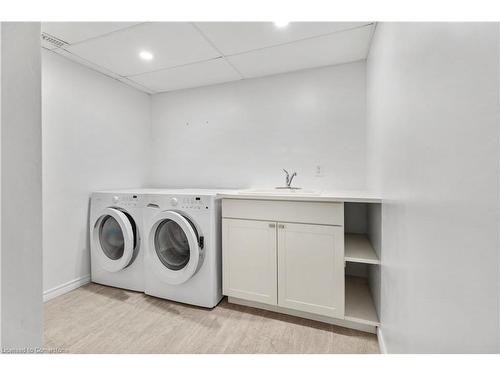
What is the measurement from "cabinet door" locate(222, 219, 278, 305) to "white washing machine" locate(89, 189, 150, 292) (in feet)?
2.79

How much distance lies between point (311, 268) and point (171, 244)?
123cm

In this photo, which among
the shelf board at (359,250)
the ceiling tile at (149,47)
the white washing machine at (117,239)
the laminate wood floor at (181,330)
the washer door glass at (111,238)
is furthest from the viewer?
the washer door glass at (111,238)

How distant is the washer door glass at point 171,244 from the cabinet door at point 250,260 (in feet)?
1.27

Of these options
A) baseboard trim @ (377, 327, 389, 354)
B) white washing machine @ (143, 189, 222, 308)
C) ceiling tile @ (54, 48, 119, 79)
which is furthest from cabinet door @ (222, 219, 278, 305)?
ceiling tile @ (54, 48, 119, 79)

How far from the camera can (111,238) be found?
222 cm

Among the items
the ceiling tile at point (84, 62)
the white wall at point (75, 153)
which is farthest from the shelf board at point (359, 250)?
the ceiling tile at point (84, 62)

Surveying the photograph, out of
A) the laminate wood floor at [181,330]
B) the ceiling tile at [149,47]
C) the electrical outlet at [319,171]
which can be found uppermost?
the ceiling tile at [149,47]

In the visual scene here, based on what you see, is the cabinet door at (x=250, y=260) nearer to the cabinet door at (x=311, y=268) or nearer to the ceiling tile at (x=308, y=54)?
the cabinet door at (x=311, y=268)

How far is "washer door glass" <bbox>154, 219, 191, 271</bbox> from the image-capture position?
6.42 feet

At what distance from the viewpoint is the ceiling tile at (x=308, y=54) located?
5.81 feet

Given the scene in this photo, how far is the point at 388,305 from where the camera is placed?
1232 mm

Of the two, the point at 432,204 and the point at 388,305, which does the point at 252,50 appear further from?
the point at 388,305

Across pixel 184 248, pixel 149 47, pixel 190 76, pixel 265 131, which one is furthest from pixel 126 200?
pixel 265 131
